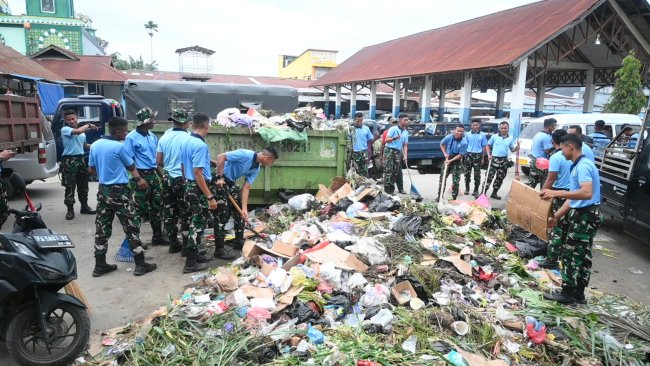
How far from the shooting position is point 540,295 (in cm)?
407

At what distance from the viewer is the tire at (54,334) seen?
2.90m

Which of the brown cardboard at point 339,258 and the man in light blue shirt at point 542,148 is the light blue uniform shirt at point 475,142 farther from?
the brown cardboard at point 339,258

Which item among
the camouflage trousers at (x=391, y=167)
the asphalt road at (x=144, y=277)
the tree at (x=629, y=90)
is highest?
the tree at (x=629, y=90)

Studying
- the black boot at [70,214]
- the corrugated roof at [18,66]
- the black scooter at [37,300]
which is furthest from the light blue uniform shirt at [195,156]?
the corrugated roof at [18,66]

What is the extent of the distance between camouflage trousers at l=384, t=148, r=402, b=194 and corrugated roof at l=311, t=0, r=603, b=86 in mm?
6680

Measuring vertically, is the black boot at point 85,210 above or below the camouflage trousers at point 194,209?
below

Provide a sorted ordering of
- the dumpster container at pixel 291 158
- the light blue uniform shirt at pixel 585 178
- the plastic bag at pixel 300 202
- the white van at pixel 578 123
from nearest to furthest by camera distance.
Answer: the light blue uniform shirt at pixel 585 178, the plastic bag at pixel 300 202, the dumpster container at pixel 291 158, the white van at pixel 578 123

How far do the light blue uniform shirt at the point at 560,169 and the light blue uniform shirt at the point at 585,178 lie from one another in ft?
3.00

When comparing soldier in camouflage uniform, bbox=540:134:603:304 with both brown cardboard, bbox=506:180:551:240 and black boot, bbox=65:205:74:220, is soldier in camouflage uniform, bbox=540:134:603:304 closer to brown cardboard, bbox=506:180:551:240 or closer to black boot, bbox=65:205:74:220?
brown cardboard, bbox=506:180:551:240

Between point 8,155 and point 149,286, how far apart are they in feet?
6.84

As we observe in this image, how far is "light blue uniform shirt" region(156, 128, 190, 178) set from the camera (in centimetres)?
477

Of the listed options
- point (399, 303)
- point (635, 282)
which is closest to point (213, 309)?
point (399, 303)

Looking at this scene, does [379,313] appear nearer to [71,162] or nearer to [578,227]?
[578,227]

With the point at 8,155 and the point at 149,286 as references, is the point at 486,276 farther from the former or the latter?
the point at 8,155
